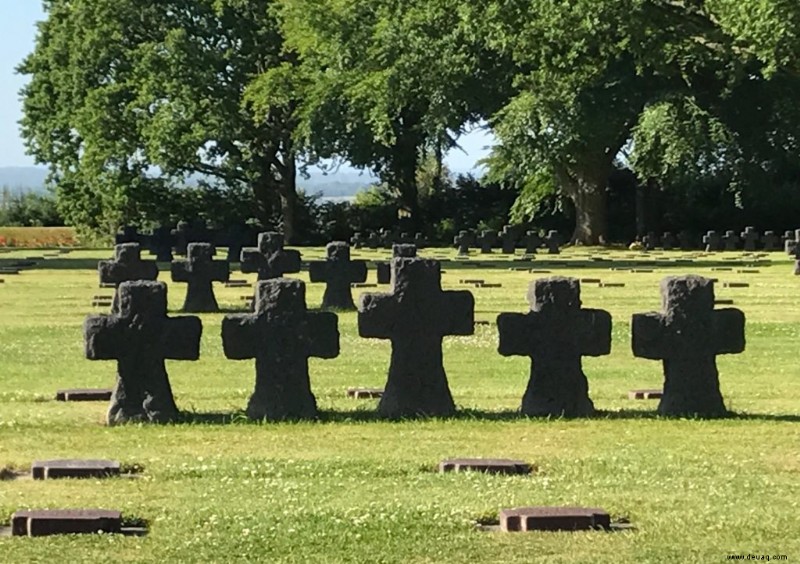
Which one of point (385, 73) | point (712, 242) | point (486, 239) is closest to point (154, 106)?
point (385, 73)

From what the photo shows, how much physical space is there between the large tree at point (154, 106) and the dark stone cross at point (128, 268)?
35.1 metres

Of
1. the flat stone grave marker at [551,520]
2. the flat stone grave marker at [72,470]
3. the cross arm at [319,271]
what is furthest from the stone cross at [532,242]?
the flat stone grave marker at [551,520]

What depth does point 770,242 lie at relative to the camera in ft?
197

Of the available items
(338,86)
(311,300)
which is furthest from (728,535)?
(338,86)

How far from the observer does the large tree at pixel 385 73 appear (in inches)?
2172

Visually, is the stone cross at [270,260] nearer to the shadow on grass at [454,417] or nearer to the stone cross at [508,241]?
the shadow on grass at [454,417]

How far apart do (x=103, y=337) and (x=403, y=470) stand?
3.44 metres

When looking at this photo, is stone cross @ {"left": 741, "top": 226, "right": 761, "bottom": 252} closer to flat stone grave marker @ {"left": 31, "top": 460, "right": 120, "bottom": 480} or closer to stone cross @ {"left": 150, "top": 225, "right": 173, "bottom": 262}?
stone cross @ {"left": 150, "top": 225, "right": 173, "bottom": 262}

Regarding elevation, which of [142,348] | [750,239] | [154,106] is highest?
[154,106]

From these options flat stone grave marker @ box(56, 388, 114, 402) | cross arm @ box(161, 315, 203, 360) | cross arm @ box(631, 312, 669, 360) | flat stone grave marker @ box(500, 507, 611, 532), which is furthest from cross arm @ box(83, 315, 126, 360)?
flat stone grave marker @ box(500, 507, 611, 532)

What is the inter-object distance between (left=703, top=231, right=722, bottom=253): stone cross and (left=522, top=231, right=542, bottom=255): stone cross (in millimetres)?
5418

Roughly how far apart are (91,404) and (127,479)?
4.33 m

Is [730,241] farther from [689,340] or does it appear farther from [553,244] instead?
[689,340]

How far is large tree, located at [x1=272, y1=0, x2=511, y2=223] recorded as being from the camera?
181 ft
